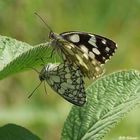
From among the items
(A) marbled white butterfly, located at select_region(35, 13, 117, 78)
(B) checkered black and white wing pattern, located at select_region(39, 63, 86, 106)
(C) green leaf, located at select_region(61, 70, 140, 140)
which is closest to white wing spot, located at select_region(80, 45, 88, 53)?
(A) marbled white butterfly, located at select_region(35, 13, 117, 78)

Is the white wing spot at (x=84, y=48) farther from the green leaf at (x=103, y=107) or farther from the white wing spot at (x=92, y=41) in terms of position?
the green leaf at (x=103, y=107)

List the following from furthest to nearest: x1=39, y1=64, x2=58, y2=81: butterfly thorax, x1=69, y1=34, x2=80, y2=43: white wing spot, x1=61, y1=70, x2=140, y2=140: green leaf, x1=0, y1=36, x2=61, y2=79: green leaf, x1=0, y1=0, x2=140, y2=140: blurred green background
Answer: x1=0, y1=0, x2=140, y2=140: blurred green background
x1=69, y1=34, x2=80, y2=43: white wing spot
x1=39, y1=64, x2=58, y2=81: butterfly thorax
x1=61, y1=70, x2=140, y2=140: green leaf
x1=0, y1=36, x2=61, y2=79: green leaf

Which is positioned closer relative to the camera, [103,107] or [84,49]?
[103,107]

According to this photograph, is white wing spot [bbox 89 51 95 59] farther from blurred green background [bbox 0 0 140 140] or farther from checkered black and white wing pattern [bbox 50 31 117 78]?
blurred green background [bbox 0 0 140 140]

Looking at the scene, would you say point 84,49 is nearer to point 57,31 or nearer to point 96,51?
point 96,51

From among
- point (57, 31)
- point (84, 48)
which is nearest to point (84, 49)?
point (84, 48)

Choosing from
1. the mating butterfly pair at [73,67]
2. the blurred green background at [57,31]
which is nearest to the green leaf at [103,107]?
the mating butterfly pair at [73,67]
